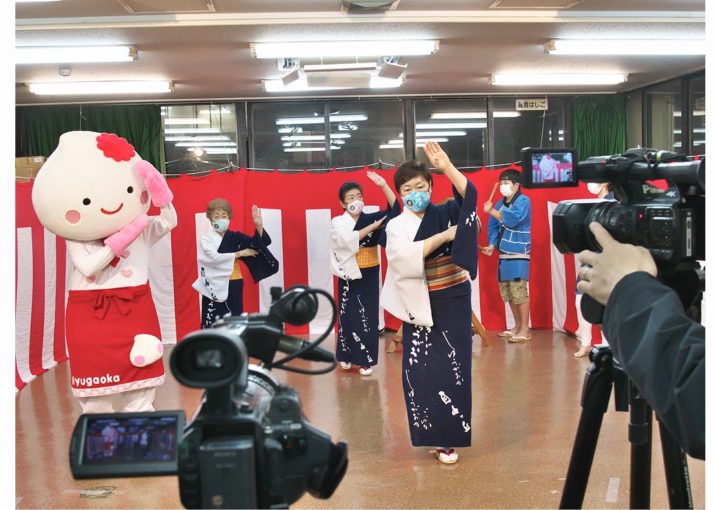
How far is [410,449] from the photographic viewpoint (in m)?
3.05

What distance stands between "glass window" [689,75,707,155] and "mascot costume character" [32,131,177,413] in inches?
218

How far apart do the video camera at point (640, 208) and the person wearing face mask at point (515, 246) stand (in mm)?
3791

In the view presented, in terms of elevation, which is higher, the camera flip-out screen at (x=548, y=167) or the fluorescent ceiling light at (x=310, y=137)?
the fluorescent ceiling light at (x=310, y=137)

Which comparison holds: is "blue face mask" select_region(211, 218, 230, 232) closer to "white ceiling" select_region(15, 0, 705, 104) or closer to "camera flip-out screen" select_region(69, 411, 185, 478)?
"white ceiling" select_region(15, 0, 705, 104)

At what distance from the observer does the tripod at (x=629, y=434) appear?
5.24ft

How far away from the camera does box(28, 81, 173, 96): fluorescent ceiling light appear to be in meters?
6.26


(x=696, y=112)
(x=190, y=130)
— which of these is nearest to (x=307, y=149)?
(x=190, y=130)

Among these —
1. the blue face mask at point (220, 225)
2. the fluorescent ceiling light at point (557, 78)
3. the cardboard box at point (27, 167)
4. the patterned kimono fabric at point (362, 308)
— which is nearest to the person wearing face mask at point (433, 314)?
the patterned kimono fabric at point (362, 308)

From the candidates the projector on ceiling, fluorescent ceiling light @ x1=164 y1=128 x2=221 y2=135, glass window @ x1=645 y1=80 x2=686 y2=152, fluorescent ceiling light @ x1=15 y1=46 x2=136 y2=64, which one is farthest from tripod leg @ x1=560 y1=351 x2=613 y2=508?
fluorescent ceiling light @ x1=164 y1=128 x2=221 y2=135

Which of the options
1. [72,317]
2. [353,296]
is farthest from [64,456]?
[353,296]

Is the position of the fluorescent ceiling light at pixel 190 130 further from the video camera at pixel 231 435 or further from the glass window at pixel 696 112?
the video camera at pixel 231 435

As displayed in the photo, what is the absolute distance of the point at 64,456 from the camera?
9.91 ft

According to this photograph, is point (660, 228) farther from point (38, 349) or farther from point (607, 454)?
point (38, 349)

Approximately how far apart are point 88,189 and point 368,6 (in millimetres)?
2450
